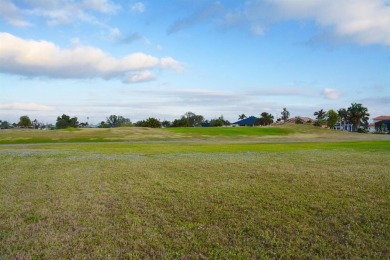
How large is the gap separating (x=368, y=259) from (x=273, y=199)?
209 inches

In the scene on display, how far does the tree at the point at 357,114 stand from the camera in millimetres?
164500

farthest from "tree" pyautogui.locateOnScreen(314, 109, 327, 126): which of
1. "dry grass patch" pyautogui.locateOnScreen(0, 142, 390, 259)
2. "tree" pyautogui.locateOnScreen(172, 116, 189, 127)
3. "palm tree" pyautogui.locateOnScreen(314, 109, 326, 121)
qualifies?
"dry grass patch" pyautogui.locateOnScreen(0, 142, 390, 259)

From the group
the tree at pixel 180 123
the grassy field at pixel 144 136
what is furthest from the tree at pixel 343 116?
the tree at pixel 180 123

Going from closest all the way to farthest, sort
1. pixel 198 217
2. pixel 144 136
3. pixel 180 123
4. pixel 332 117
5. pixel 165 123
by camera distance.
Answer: pixel 198 217
pixel 144 136
pixel 332 117
pixel 180 123
pixel 165 123

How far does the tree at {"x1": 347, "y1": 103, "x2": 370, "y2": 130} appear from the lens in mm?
164500

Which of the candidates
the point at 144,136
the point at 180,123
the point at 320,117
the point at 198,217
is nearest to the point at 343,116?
the point at 320,117

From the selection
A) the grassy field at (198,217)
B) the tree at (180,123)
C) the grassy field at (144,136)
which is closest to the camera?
the grassy field at (198,217)

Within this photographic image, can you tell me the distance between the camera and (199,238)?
8.55 metres

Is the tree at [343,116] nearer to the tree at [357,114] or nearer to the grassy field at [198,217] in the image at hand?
the tree at [357,114]

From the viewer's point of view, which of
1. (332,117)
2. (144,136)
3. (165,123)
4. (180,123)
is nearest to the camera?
(144,136)

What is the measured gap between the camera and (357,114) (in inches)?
6476

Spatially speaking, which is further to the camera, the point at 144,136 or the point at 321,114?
the point at 321,114

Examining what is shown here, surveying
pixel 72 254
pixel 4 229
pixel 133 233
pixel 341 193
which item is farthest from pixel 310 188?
pixel 4 229

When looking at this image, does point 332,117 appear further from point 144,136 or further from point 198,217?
point 198,217
